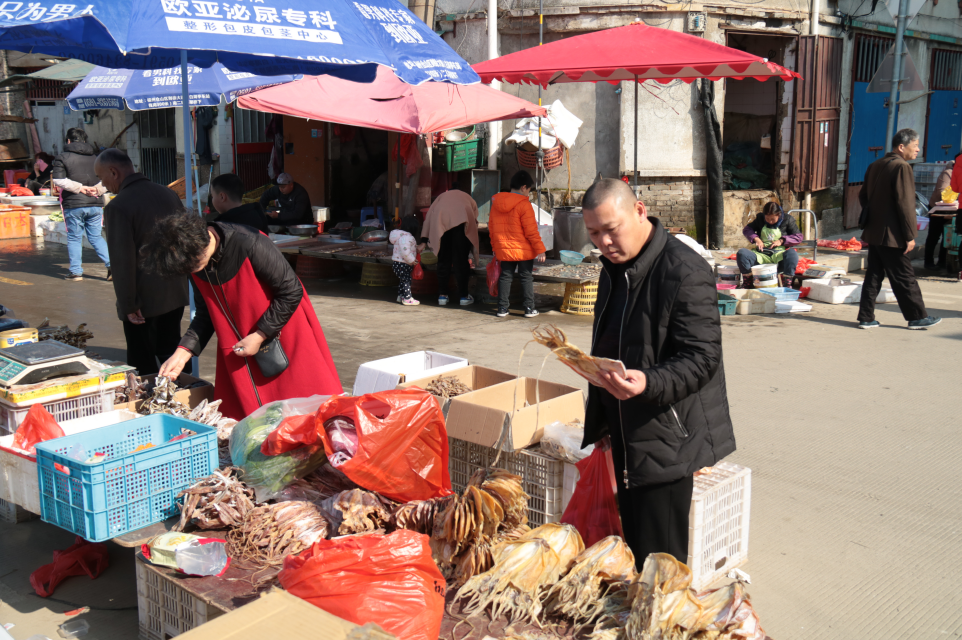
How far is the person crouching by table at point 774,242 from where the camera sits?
34.1 ft

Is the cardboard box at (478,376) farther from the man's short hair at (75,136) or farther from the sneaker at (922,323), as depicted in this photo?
the man's short hair at (75,136)

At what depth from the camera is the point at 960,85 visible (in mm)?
19250

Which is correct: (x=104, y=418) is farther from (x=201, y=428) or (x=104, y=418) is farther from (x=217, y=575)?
(x=217, y=575)

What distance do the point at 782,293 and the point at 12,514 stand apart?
8.39m

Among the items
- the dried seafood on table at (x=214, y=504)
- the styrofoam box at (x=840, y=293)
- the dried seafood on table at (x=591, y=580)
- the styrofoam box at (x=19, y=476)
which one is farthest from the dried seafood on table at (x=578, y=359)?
the styrofoam box at (x=840, y=293)

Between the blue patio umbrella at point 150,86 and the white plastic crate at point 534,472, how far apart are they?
4725 millimetres

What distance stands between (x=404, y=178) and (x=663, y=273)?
33.6 feet

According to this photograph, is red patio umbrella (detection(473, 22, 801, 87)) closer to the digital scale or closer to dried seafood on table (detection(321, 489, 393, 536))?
the digital scale

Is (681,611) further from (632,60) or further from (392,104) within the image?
(392,104)

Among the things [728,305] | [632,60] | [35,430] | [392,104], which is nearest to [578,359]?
[35,430]

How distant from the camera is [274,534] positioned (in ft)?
10.7

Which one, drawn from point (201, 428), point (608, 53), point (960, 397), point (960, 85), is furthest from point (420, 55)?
point (960, 85)

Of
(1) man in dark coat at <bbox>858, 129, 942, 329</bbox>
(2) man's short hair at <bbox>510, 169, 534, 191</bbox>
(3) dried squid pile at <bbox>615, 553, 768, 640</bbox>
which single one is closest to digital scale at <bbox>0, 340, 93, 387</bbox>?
(3) dried squid pile at <bbox>615, 553, 768, 640</bbox>

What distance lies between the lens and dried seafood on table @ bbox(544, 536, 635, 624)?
2.74 meters
